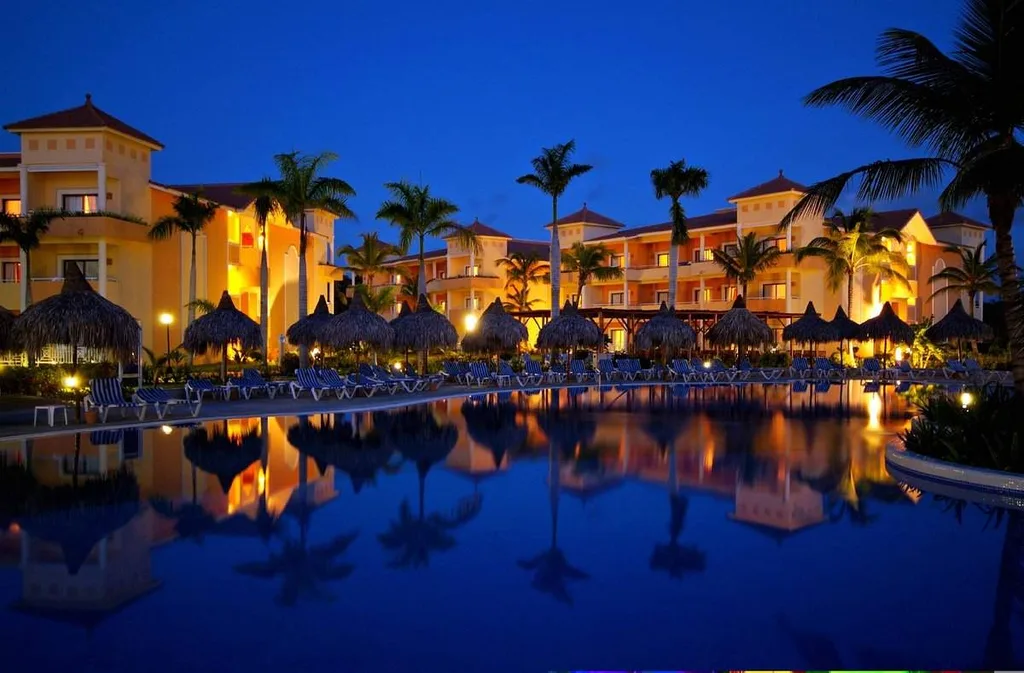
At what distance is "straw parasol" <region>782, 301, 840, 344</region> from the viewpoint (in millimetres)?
29642

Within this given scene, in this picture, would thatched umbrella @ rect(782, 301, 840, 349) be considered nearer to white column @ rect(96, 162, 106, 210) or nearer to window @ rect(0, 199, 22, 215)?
white column @ rect(96, 162, 106, 210)

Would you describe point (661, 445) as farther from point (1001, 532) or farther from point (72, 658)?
point (72, 658)

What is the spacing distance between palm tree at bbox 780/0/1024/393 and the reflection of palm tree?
20.6 ft

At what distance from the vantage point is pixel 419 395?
2028cm

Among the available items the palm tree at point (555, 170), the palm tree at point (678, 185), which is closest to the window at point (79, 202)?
the palm tree at point (555, 170)

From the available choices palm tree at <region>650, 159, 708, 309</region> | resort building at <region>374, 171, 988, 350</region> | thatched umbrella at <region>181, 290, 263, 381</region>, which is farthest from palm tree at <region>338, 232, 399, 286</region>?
thatched umbrella at <region>181, 290, 263, 381</region>

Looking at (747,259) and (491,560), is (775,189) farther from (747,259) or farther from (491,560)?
(491,560)

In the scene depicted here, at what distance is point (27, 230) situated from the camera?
23500 millimetres

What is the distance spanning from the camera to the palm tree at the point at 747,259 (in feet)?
114

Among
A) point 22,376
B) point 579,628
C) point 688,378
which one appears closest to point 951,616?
point 579,628

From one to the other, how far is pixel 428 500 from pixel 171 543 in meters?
2.67

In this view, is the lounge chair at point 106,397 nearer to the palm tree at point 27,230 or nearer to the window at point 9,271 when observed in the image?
the palm tree at point 27,230

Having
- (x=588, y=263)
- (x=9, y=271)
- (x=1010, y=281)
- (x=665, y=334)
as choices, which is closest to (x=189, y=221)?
(x=9, y=271)

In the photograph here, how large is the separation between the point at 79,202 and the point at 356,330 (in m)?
11.8
